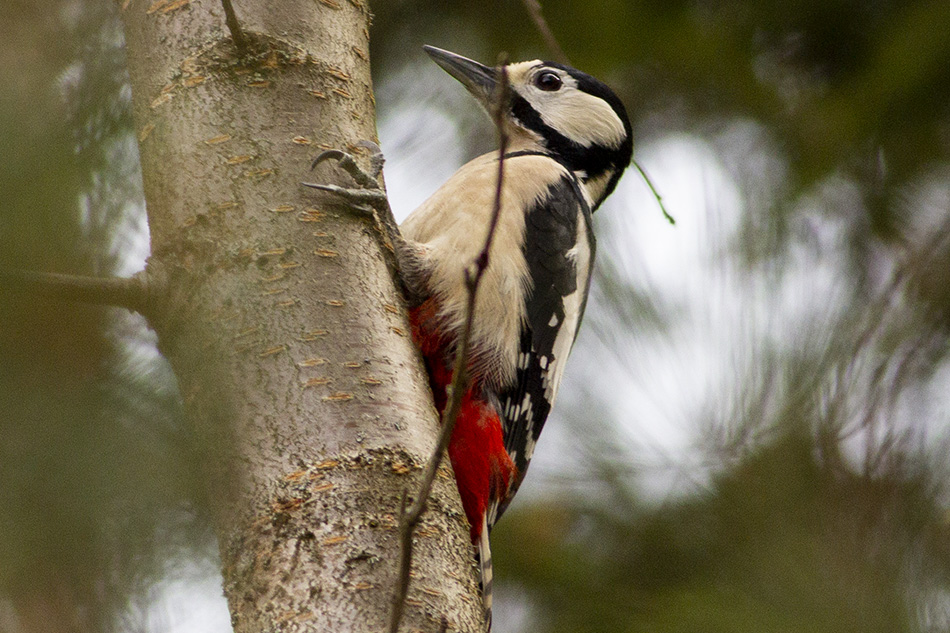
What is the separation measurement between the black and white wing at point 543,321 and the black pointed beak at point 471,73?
527 millimetres

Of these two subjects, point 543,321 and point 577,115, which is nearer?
point 543,321

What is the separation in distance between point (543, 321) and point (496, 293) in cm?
22

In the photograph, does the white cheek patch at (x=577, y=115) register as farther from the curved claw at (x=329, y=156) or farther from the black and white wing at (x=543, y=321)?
the curved claw at (x=329, y=156)

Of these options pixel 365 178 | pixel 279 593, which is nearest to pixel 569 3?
pixel 365 178

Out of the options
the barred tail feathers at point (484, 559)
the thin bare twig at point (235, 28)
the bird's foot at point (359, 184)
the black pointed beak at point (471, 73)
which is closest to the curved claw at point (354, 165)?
the bird's foot at point (359, 184)

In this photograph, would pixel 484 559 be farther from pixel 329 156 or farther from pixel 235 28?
pixel 235 28

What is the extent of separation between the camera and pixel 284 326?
1.64 m

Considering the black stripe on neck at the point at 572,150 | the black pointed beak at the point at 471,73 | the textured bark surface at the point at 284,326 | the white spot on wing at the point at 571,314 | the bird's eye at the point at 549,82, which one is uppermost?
the textured bark surface at the point at 284,326

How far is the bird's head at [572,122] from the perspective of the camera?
352 centimetres

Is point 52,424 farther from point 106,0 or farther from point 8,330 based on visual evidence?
point 106,0

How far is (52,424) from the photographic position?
1.11 metres

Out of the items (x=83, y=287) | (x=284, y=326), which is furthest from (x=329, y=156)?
(x=83, y=287)

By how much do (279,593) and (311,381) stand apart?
0.34 m

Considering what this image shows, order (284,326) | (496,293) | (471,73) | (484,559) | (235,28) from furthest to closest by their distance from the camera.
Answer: (471,73) → (496,293) → (484,559) → (235,28) → (284,326)
